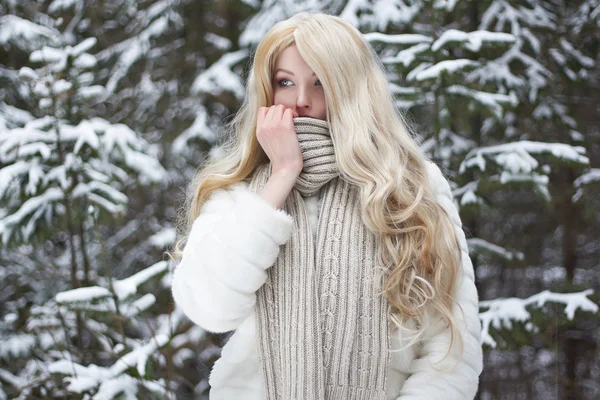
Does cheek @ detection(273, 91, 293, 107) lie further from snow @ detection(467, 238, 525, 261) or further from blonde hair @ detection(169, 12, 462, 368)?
snow @ detection(467, 238, 525, 261)

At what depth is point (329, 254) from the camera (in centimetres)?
161

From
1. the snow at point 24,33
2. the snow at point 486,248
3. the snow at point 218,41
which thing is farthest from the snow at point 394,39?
the snow at point 24,33

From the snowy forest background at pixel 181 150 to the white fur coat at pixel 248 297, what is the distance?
86 cm

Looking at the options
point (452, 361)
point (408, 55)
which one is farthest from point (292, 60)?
point (408, 55)

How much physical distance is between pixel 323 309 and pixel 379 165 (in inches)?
16.4

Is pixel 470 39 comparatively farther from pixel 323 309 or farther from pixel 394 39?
pixel 323 309

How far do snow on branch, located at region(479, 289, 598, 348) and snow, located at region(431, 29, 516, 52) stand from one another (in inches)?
51.2

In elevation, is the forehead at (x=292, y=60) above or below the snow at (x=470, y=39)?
above

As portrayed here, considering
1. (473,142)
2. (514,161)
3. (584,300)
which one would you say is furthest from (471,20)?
(584,300)

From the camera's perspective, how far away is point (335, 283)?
1.58 metres

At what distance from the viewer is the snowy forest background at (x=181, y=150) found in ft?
9.37

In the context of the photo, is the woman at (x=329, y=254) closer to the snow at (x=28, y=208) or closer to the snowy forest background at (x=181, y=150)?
the snowy forest background at (x=181, y=150)

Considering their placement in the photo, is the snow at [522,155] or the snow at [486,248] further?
the snow at [486,248]

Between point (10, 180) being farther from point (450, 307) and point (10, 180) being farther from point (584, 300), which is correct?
point (584, 300)
